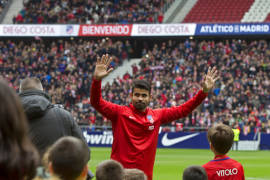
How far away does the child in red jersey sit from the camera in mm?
5203

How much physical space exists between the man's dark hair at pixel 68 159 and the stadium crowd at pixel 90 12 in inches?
1499

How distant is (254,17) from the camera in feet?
130

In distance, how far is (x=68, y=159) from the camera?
9.70ft

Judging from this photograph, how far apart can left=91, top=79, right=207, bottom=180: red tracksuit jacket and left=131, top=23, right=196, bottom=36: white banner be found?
111 ft

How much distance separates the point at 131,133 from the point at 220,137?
3.45ft

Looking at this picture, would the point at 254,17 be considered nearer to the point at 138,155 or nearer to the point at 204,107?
the point at 204,107

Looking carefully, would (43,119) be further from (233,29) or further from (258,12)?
(258,12)

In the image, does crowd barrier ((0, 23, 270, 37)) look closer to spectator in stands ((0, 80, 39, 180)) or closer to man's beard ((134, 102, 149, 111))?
man's beard ((134, 102, 149, 111))

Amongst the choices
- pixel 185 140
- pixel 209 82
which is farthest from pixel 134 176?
pixel 185 140

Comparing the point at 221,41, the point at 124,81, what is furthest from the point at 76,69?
the point at 221,41

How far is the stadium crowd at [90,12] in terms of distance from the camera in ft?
136

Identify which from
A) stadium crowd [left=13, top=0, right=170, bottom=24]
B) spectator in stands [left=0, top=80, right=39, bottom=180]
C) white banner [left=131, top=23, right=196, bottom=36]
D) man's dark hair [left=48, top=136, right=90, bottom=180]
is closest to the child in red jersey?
man's dark hair [left=48, top=136, right=90, bottom=180]

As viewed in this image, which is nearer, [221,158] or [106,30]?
[221,158]

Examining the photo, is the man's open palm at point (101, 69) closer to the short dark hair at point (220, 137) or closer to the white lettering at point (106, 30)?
the short dark hair at point (220, 137)
